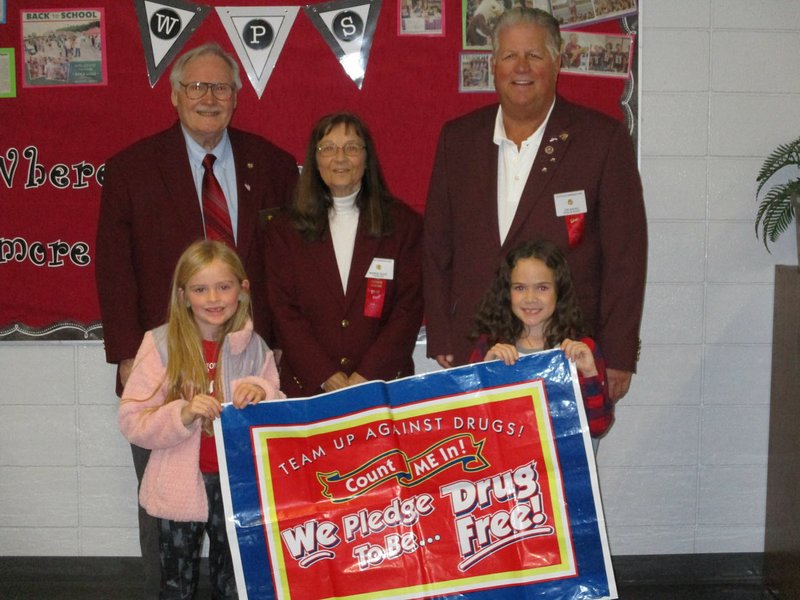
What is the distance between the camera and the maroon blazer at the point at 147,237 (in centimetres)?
305

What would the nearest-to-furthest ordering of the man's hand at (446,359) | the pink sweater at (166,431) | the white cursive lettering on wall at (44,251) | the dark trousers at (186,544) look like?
the pink sweater at (166,431), the dark trousers at (186,544), the man's hand at (446,359), the white cursive lettering on wall at (44,251)

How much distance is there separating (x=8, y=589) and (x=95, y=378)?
0.99 m

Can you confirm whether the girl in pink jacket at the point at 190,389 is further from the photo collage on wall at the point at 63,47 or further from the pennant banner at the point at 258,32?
the photo collage on wall at the point at 63,47

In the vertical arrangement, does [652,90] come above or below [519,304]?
above

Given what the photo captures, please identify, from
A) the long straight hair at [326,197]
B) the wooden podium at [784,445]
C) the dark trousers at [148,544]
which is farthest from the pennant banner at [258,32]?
the wooden podium at [784,445]

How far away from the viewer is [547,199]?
2836 mm

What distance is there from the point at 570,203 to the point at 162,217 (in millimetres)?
1384

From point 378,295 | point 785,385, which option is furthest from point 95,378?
point 785,385

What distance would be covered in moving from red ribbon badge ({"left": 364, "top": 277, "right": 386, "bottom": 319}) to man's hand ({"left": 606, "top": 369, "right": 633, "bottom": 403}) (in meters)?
0.78

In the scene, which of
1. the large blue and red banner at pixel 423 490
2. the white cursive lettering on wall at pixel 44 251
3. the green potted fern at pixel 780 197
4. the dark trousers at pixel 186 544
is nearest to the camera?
the large blue and red banner at pixel 423 490

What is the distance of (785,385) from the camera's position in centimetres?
354

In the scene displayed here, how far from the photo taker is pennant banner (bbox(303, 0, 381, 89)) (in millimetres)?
3514

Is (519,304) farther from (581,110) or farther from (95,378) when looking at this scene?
(95,378)

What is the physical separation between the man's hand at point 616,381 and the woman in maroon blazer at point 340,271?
0.67 metres
